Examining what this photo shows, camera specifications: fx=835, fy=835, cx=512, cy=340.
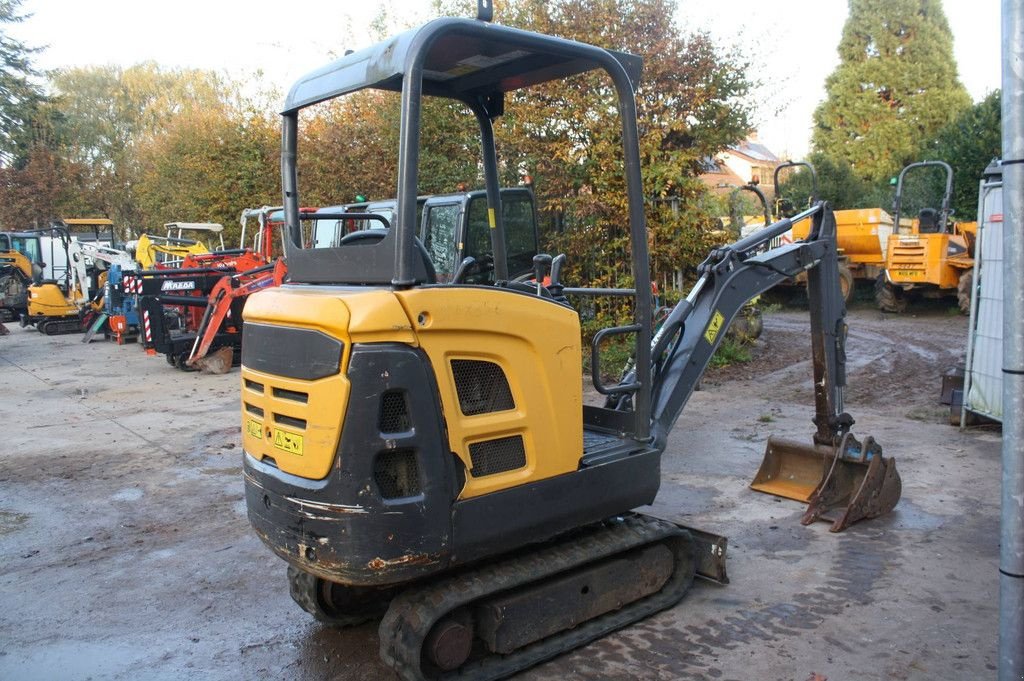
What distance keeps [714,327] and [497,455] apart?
202 cm

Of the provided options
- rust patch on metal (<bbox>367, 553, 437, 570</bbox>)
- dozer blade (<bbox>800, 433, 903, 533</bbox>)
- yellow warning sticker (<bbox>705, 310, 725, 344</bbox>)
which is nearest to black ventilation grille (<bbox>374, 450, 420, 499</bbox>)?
rust patch on metal (<bbox>367, 553, 437, 570</bbox>)

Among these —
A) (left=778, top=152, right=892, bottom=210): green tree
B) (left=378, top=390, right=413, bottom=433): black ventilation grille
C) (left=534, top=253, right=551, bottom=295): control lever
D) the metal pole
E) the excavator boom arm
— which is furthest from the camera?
(left=778, top=152, right=892, bottom=210): green tree

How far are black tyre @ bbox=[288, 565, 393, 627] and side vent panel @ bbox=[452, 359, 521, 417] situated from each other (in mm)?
1317

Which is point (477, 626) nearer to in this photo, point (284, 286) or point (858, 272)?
point (284, 286)

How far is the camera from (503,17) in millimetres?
12570

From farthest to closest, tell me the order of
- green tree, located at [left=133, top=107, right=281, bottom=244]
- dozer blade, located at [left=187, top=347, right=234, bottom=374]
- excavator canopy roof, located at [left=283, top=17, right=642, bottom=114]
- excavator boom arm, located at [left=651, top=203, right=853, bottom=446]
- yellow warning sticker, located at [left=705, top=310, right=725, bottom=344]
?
green tree, located at [left=133, top=107, right=281, bottom=244] < dozer blade, located at [left=187, top=347, right=234, bottom=374] < yellow warning sticker, located at [left=705, top=310, right=725, bottom=344] < excavator boom arm, located at [left=651, top=203, right=853, bottom=446] < excavator canopy roof, located at [left=283, top=17, right=642, bottom=114]

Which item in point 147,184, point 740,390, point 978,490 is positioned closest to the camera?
point 978,490

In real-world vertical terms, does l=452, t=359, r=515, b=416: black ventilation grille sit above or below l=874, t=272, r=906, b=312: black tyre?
above

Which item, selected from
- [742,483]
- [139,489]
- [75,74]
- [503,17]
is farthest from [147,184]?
[742,483]

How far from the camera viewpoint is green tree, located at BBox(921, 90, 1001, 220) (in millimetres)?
18828

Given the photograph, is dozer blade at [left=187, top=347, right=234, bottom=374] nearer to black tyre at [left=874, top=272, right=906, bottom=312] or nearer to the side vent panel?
the side vent panel

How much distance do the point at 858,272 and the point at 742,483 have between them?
13108mm

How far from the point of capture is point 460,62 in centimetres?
395

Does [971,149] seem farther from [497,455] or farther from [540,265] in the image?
[497,455]
